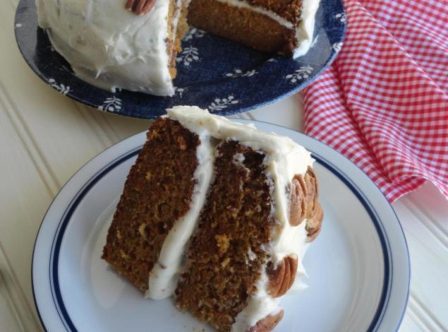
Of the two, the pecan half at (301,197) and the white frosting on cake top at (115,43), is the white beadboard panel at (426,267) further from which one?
the white frosting on cake top at (115,43)

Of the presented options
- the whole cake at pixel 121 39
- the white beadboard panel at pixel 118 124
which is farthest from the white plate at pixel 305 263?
the whole cake at pixel 121 39

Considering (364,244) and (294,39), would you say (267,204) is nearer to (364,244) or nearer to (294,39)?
(364,244)

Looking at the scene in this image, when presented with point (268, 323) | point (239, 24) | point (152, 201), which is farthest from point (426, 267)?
point (239, 24)

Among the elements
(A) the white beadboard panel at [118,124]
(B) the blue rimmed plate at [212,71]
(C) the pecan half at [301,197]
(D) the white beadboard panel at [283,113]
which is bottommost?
(D) the white beadboard panel at [283,113]

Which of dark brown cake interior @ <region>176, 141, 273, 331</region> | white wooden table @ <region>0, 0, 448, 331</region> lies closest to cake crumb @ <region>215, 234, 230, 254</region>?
dark brown cake interior @ <region>176, 141, 273, 331</region>

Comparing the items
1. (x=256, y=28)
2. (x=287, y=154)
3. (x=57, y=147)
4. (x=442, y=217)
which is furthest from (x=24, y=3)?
(x=442, y=217)

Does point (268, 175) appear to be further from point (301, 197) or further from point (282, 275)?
point (282, 275)

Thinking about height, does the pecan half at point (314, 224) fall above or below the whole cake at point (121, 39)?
below
